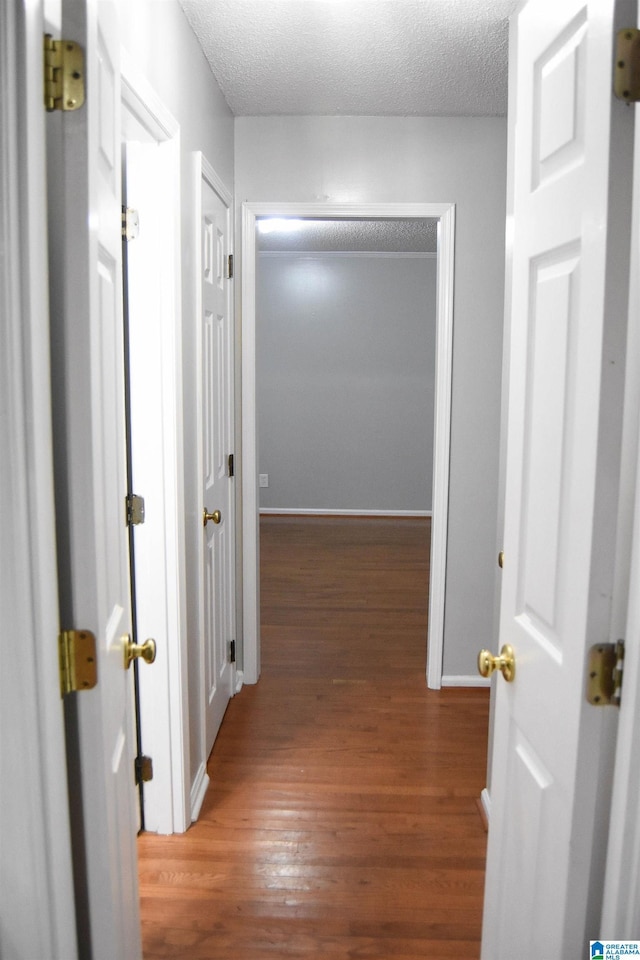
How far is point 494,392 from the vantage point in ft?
11.2

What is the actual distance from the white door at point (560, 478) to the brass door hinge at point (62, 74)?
681 millimetres

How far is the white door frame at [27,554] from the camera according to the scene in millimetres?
913

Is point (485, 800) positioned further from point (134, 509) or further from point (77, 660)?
point (77, 660)

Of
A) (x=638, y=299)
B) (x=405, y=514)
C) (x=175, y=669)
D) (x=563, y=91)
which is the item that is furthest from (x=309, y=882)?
(x=405, y=514)

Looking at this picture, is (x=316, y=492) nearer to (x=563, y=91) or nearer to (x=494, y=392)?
(x=494, y=392)

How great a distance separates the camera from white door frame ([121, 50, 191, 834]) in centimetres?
208

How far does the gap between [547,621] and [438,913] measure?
127 cm

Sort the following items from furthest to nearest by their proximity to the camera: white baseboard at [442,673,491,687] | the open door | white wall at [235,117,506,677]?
1. white baseboard at [442,673,491,687]
2. white wall at [235,117,506,677]
3. the open door

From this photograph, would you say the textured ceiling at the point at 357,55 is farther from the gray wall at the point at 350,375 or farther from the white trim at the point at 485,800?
the gray wall at the point at 350,375

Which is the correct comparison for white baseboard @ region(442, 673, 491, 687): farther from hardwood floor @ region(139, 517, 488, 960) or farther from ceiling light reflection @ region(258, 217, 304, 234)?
ceiling light reflection @ region(258, 217, 304, 234)

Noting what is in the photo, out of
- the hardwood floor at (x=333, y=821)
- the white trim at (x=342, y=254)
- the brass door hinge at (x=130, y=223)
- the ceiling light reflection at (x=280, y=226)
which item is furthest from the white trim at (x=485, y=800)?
the white trim at (x=342, y=254)

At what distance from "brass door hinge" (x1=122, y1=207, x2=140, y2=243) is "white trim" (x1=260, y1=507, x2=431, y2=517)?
549 cm

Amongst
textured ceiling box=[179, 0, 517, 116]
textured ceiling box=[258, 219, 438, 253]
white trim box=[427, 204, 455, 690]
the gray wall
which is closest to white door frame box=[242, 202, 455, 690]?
white trim box=[427, 204, 455, 690]

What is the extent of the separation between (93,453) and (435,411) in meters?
2.53
